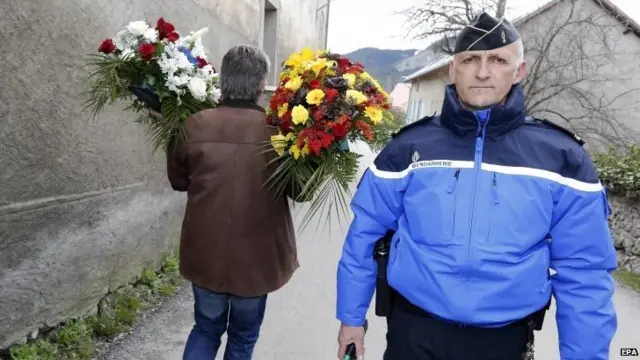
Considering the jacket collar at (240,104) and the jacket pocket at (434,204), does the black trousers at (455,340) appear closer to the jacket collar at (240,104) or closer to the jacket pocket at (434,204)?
the jacket pocket at (434,204)

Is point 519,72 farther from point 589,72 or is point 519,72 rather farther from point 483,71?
point 589,72

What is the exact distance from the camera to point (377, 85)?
253 cm

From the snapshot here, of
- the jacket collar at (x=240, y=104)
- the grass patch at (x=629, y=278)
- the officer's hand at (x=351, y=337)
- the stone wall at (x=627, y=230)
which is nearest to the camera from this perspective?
the officer's hand at (x=351, y=337)

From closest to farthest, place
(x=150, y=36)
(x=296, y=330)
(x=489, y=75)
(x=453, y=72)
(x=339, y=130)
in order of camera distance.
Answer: (x=489, y=75), (x=453, y=72), (x=339, y=130), (x=150, y=36), (x=296, y=330)

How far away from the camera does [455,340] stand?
1.87 metres

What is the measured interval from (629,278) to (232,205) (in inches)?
231

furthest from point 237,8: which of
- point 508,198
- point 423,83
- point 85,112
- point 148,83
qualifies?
point 423,83

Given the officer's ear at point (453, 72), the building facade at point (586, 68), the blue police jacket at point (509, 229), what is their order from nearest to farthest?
the blue police jacket at point (509, 229), the officer's ear at point (453, 72), the building facade at point (586, 68)

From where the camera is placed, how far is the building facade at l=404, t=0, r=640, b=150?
14.4m

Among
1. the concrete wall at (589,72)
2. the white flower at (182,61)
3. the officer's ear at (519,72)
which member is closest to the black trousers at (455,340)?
the officer's ear at (519,72)

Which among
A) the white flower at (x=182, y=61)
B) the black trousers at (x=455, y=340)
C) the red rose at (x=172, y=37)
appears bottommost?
the black trousers at (x=455, y=340)

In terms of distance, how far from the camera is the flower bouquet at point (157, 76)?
272 centimetres

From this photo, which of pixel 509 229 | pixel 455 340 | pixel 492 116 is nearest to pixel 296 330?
pixel 455 340

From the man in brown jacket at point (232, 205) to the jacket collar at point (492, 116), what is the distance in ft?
2.97
